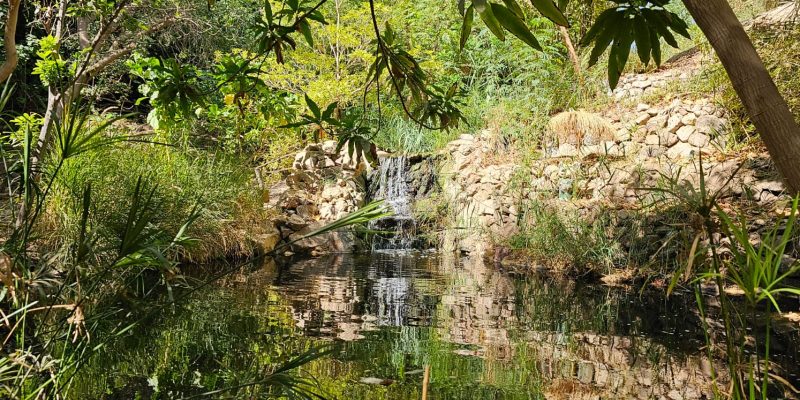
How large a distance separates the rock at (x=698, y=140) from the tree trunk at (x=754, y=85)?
20.7 feet

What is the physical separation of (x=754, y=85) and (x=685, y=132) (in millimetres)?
6556

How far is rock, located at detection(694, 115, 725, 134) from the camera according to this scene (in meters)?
7.45

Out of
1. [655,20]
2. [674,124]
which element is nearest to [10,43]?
[655,20]

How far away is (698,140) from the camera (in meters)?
7.47

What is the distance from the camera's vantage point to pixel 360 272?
673 cm

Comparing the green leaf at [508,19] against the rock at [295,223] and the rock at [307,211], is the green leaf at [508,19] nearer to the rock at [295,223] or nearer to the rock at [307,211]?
the rock at [295,223]

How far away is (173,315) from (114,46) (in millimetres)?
6757

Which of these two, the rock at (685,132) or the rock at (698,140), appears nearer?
the rock at (698,140)

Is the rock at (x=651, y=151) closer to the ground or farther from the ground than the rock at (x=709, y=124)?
closer to the ground

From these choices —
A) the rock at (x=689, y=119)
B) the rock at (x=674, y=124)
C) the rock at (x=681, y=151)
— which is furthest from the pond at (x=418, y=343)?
the rock at (x=689, y=119)

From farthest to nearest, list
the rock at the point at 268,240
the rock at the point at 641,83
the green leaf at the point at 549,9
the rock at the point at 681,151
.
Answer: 1. the rock at the point at 641,83
2. the rock at the point at 681,151
3. the rock at the point at 268,240
4. the green leaf at the point at 549,9

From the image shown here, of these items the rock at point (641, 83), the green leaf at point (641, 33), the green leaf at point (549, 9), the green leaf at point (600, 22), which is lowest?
the green leaf at point (549, 9)

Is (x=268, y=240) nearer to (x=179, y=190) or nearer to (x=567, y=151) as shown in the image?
(x=179, y=190)

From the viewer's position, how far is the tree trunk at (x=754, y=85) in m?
1.60
